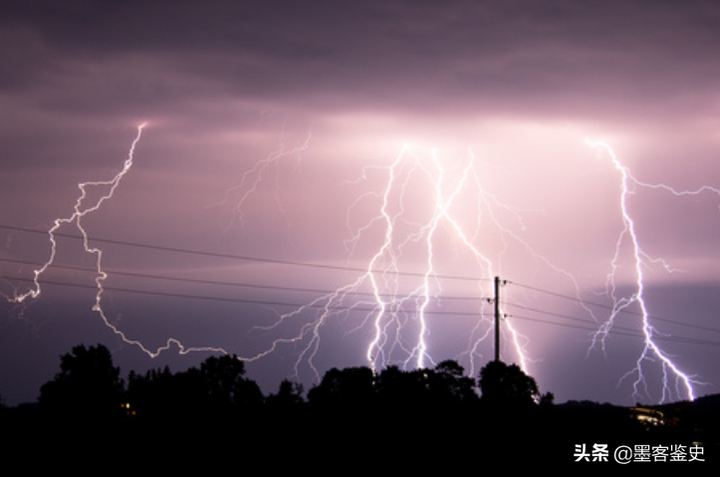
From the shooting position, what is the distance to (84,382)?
48531 mm

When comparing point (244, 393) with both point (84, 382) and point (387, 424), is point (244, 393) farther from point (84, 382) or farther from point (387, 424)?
point (387, 424)

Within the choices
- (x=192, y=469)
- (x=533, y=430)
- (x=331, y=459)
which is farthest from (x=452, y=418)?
(x=192, y=469)

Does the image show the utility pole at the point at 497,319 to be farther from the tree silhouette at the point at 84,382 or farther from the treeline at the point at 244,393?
the tree silhouette at the point at 84,382

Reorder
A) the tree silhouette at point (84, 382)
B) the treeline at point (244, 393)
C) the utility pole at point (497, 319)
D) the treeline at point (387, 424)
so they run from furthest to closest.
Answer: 1. the tree silhouette at point (84, 382)
2. the utility pole at point (497, 319)
3. the treeline at point (244, 393)
4. the treeline at point (387, 424)

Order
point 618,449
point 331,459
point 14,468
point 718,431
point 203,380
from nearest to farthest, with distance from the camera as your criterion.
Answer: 1. point 14,468
2. point 331,459
3. point 618,449
4. point 718,431
5. point 203,380

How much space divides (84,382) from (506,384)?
24048 millimetres

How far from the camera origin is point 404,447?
23516mm

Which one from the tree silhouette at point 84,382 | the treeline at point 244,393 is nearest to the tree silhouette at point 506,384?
the treeline at point 244,393

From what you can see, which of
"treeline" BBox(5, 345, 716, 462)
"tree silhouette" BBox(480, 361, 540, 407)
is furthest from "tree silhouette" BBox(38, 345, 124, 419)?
"tree silhouette" BBox(480, 361, 540, 407)

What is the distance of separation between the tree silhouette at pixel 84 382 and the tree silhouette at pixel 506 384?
18191 mm

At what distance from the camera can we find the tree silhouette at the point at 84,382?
44.7 metres

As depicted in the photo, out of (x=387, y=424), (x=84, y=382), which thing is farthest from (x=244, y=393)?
(x=387, y=424)

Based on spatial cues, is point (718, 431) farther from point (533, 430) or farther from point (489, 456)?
point (489, 456)

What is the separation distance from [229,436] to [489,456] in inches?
257
